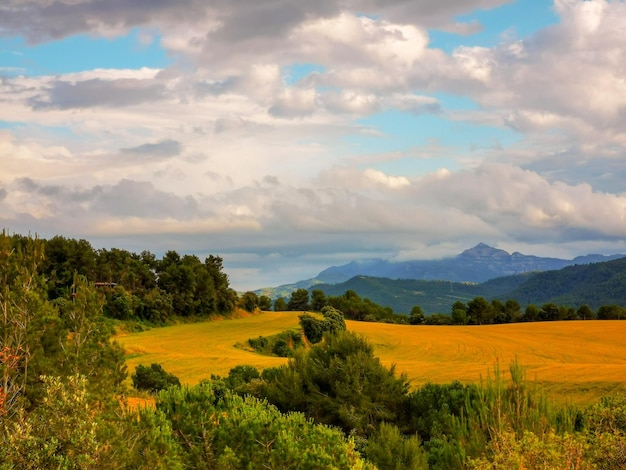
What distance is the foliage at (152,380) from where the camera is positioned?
45481 millimetres

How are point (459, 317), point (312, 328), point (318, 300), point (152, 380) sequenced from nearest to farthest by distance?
point (152, 380)
point (312, 328)
point (459, 317)
point (318, 300)

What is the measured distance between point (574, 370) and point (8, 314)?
41.4 metres

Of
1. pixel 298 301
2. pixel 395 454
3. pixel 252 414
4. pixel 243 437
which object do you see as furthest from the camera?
pixel 298 301

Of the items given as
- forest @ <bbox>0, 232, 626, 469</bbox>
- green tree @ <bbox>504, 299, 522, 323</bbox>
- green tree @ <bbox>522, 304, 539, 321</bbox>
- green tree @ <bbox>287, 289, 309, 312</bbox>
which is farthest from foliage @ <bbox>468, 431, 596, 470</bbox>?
green tree @ <bbox>287, 289, 309, 312</bbox>

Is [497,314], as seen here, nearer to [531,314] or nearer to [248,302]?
[531,314]

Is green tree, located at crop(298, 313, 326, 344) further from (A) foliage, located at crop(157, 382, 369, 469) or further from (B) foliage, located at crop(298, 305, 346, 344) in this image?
(A) foliage, located at crop(157, 382, 369, 469)

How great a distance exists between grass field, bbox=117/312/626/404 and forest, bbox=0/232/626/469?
12724 mm

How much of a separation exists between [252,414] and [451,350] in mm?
65924

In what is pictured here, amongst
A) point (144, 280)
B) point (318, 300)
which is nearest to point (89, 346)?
point (144, 280)

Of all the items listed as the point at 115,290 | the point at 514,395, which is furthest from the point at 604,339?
the point at 115,290

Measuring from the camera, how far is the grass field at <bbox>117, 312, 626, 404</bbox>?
145 ft

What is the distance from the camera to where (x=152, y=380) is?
45750 mm

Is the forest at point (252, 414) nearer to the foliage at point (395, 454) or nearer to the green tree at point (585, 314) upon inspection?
the foliage at point (395, 454)

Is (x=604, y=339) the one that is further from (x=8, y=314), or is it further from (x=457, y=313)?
(x=8, y=314)
